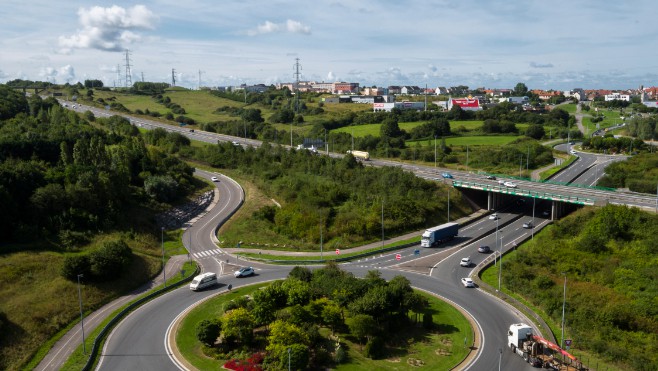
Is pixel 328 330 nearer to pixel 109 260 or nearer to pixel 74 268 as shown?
pixel 109 260

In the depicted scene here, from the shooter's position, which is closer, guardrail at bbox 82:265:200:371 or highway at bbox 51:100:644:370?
guardrail at bbox 82:265:200:371

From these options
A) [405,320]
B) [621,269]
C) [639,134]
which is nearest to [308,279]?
[405,320]

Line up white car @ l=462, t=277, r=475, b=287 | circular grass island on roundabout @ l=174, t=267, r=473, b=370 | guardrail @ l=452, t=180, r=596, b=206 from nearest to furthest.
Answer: circular grass island on roundabout @ l=174, t=267, r=473, b=370
white car @ l=462, t=277, r=475, b=287
guardrail @ l=452, t=180, r=596, b=206

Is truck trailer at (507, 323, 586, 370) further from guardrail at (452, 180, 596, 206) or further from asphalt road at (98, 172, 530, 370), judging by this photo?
guardrail at (452, 180, 596, 206)

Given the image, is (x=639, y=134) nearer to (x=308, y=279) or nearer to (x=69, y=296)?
(x=308, y=279)

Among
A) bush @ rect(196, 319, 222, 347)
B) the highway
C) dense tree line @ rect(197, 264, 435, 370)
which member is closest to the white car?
the highway

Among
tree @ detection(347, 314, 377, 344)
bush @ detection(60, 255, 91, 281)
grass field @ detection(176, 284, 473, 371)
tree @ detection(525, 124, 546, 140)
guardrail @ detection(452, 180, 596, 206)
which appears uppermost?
tree @ detection(525, 124, 546, 140)
